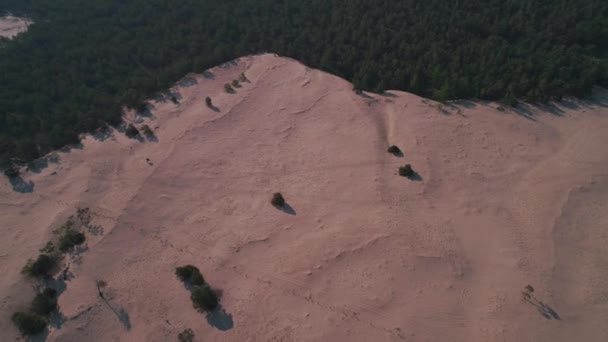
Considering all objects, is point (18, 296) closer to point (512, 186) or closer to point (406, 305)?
point (406, 305)

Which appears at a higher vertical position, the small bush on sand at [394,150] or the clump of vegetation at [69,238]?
the small bush on sand at [394,150]

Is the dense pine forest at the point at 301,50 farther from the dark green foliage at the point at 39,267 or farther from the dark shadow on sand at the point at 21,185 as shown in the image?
the dark green foliage at the point at 39,267

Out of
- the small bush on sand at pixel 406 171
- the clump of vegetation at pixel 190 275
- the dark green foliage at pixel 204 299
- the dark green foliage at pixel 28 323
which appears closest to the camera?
the dark green foliage at pixel 28 323

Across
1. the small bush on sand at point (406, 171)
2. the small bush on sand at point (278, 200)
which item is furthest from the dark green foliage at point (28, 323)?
the small bush on sand at point (406, 171)

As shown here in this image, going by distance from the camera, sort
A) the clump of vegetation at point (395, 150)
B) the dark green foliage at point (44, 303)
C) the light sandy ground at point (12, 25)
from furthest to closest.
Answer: the light sandy ground at point (12, 25) < the clump of vegetation at point (395, 150) < the dark green foliage at point (44, 303)

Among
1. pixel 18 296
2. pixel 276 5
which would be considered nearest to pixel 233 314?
pixel 18 296

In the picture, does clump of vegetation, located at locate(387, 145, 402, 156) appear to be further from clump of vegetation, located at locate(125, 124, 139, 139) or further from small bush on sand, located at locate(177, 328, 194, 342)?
clump of vegetation, located at locate(125, 124, 139, 139)

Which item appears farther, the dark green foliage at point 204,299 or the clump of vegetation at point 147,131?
the clump of vegetation at point 147,131
